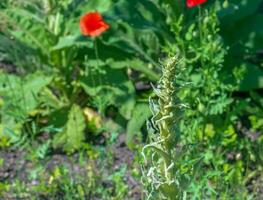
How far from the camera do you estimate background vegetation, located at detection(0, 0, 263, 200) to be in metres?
3.86

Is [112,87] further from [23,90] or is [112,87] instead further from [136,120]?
[23,90]

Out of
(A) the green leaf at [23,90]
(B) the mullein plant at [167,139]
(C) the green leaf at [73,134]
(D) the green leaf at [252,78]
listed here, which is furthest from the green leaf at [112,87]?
(B) the mullein plant at [167,139]

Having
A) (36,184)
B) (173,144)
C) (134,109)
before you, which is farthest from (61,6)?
(173,144)

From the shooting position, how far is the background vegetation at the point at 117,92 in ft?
12.7

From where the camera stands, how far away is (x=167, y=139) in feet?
6.16

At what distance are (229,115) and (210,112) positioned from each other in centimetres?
20

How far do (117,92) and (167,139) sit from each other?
2606mm

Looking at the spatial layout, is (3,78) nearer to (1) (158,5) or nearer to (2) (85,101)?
(2) (85,101)

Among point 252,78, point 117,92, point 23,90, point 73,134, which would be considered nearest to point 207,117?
point 252,78

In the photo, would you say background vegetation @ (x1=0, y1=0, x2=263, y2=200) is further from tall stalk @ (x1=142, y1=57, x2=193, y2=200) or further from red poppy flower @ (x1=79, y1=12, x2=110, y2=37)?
tall stalk @ (x1=142, y1=57, x2=193, y2=200)


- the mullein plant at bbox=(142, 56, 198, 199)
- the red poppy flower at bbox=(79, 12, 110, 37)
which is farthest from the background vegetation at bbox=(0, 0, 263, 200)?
the mullein plant at bbox=(142, 56, 198, 199)

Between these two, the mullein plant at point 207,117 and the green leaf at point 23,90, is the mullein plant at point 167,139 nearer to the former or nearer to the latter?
the mullein plant at point 207,117

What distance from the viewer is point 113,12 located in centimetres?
448

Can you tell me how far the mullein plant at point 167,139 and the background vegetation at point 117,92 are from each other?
163cm
